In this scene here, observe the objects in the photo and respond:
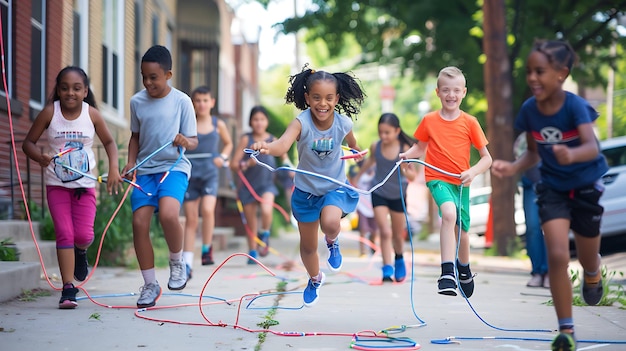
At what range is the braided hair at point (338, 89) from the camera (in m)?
6.92

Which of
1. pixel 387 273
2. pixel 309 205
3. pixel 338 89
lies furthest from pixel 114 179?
pixel 387 273

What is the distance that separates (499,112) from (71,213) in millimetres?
10349

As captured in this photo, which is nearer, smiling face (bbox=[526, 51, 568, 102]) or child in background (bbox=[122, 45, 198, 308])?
smiling face (bbox=[526, 51, 568, 102])

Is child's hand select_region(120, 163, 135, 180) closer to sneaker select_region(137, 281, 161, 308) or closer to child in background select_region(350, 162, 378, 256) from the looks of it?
sneaker select_region(137, 281, 161, 308)

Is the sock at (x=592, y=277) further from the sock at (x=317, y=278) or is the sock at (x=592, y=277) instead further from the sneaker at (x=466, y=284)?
the sock at (x=317, y=278)

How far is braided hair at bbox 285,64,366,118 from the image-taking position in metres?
6.92

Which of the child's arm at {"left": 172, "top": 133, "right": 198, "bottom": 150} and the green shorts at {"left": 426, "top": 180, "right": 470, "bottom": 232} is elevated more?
the child's arm at {"left": 172, "top": 133, "right": 198, "bottom": 150}

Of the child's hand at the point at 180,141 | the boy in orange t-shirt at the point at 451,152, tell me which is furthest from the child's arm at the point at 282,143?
the boy in orange t-shirt at the point at 451,152

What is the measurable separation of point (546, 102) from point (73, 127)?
11.5ft

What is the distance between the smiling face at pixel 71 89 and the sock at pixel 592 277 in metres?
3.75

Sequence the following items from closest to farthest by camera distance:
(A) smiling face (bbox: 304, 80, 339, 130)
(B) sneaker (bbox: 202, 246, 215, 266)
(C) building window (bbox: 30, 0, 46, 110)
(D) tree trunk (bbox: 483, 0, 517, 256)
Answer: (A) smiling face (bbox: 304, 80, 339, 130)
(B) sneaker (bbox: 202, 246, 215, 266)
(C) building window (bbox: 30, 0, 46, 110)
(D) tree trunk (bbox: 483, 0, 517, 256)

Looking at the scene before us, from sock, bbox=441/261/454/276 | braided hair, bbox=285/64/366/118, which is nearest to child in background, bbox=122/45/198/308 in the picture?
braided hair, bbox=285/64/366/118

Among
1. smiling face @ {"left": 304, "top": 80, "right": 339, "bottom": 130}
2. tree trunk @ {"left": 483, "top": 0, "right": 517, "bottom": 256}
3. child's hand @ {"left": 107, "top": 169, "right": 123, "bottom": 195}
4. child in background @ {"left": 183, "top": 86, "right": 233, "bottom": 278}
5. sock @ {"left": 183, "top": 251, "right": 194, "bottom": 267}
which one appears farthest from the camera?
tree trunk @ {"left": 483, "top": 0, "right": 517, "bottom": 256}

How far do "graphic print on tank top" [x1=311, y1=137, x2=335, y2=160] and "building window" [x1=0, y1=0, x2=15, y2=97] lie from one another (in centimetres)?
496
